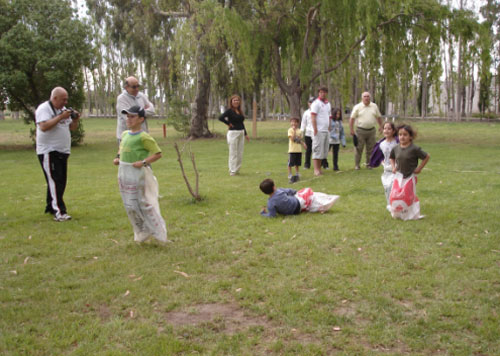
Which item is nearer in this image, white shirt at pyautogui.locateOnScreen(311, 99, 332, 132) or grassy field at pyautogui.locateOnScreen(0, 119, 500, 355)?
grassy field at pyautogui.locateOnScreen(0, 119, 500, 355)

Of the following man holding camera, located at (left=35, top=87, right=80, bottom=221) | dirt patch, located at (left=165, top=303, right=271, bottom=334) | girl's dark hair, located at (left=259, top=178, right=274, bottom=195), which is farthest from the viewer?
man holding camera, located at (left=35, top=87, right=80, bottom=221)

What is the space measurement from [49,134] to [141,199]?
8.37 feet

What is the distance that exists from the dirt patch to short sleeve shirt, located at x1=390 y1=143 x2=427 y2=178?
3491 mm

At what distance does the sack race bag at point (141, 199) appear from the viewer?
5.54 m

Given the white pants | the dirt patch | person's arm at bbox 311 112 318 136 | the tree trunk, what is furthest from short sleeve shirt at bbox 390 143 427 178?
the tree trunk

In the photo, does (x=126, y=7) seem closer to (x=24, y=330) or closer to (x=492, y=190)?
(x=492, y=190)

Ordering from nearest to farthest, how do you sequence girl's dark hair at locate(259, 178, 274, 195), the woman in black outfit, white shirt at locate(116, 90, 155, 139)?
girl's dark hair at locate(259, 178, 274, 195) → white shirt at locate(116, 90, 155, 139) → the woman in black outfit

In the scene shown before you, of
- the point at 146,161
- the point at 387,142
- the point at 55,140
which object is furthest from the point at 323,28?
the point at 146,161

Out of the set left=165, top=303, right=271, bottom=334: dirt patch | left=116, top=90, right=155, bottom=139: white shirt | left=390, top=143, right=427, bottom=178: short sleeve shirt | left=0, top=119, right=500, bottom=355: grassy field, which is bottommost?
left=165, top=303, right=271, bottom=334: dirt patch

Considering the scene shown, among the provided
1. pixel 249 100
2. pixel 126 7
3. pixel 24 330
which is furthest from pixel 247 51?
pixel 249 100

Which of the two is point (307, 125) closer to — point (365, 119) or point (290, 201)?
point (365, 119)

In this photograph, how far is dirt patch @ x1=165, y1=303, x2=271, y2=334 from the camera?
3.75 metres

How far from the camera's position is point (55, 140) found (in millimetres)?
7207

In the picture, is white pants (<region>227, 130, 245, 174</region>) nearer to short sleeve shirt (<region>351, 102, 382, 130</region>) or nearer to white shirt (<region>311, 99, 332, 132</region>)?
white shirt (<region>311, 99, 332, 132</region>)
